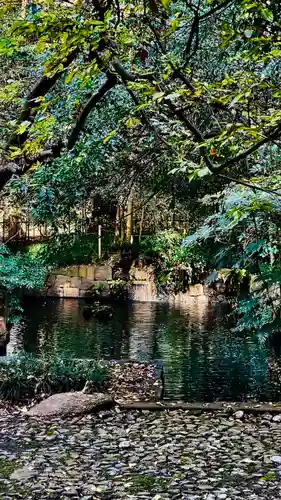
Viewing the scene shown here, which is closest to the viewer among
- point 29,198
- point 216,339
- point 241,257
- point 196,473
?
point 196,473

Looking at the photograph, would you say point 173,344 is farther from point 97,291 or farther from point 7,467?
point 97,291

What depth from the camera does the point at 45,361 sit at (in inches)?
219

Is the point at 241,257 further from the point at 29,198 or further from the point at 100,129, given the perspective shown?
the point at 29,198

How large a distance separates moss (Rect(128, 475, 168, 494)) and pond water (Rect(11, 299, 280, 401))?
2.75 meters

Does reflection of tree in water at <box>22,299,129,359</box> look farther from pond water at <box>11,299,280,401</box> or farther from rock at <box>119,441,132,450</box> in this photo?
rock at <box>119,441,132,450</box>

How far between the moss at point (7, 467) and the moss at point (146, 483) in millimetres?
714

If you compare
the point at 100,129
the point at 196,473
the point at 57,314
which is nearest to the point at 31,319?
the point at 57,314

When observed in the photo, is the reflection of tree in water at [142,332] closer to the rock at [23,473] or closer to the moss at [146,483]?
the rock at [23,473]

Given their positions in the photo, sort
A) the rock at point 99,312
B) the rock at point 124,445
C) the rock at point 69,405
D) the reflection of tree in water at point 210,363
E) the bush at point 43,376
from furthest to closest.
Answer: the rock at point 99,312
the reflection of tree in water at point 210,363
the bush at point 43,376
the rock at point 69,405
the rock at point 124,445

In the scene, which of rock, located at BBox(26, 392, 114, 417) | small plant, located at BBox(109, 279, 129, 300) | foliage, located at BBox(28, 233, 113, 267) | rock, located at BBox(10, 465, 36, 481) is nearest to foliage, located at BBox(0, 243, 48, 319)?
rock, located at BBox(26, 392, 114, 417)

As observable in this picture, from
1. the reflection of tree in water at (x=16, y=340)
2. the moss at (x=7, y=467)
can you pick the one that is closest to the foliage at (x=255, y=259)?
the moss at (x=7, y=467)

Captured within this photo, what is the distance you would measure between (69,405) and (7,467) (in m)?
1.23

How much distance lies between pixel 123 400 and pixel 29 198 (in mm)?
4294

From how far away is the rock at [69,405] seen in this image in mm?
4477
